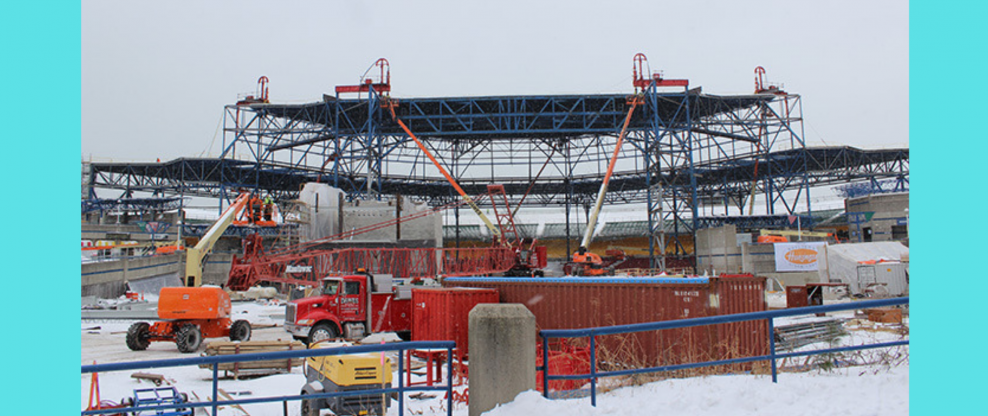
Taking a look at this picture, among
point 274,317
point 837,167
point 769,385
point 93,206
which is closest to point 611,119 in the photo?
point 837,167

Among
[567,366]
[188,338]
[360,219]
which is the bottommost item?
[188,338]

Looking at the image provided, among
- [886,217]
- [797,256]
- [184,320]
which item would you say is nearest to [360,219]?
[184,320]

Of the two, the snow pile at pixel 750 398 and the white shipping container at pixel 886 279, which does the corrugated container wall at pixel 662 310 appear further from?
the white shipping container at pixel 886 279

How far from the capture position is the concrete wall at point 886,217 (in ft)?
159

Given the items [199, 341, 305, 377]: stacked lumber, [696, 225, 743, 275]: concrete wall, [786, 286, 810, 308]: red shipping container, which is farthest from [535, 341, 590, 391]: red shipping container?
[696, 225, 743, 275]: concrete wall

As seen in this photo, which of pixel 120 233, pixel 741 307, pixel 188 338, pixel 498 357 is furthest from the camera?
pixel 120 233

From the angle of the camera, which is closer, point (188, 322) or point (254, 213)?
point (188, 322)

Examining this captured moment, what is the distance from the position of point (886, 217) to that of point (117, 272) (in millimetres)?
57214

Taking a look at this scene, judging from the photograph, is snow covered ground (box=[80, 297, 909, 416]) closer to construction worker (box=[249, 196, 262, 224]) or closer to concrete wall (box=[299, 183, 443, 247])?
construction worker (box=[249, 196, 262, 224])

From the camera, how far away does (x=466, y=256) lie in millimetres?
32219

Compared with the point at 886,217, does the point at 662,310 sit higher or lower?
lower

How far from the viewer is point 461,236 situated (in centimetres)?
8356

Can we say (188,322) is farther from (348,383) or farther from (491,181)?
(491,181)

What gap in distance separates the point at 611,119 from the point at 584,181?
14.4m
